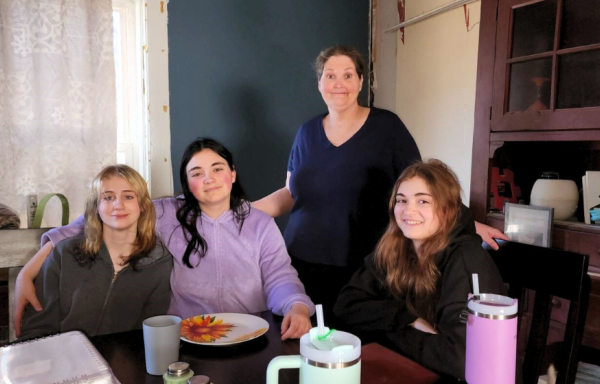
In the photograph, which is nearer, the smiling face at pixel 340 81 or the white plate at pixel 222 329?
the white plate at pixel 222 329

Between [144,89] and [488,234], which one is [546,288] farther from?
[144,89]

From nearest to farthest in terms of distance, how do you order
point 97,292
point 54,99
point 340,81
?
point 97,292 < point 340,81 < point 54,99

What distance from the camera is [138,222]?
140 cm

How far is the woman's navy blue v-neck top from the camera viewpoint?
174cm

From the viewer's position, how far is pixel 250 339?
1.03 m

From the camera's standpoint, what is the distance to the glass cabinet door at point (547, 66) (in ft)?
5.49

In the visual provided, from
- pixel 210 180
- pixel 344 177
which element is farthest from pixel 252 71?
pixel 210 180

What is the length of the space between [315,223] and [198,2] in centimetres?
129

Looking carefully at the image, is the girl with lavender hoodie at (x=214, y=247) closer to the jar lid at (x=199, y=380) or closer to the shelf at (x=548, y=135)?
the jar lid at (x=199, y=380)

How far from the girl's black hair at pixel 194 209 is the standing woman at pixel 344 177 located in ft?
1.19

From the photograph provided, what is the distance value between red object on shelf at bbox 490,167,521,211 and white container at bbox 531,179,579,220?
0.18 m

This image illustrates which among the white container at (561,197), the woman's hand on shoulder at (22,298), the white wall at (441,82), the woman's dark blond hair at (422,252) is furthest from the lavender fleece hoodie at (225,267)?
the white wall at (441,82)

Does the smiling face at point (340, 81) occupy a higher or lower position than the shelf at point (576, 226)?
higher

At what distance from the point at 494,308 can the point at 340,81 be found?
1.16 metres
